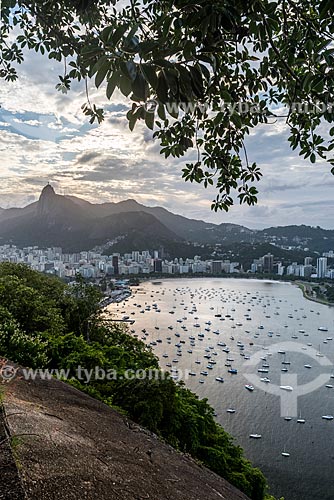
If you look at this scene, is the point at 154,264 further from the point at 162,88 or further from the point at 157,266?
the point at 162,88

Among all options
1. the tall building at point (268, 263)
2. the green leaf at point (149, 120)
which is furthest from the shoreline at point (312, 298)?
the green leaf at point (149, 120)

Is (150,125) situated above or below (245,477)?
above

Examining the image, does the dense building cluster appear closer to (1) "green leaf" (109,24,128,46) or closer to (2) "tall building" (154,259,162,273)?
(2) "tall building" (154,259,162,273)

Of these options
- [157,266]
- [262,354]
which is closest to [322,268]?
[157,266]

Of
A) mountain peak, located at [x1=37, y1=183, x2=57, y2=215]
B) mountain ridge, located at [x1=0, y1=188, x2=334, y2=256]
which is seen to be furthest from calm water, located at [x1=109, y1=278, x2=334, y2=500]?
mountain peak, located at [x1=37, y1=183, x2=57, y2=215]

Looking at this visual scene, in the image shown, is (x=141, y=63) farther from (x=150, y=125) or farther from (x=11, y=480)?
(x=11, y=480)

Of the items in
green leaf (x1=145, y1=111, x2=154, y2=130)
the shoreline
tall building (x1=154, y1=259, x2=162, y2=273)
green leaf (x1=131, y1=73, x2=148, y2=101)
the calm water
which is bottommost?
the calm water

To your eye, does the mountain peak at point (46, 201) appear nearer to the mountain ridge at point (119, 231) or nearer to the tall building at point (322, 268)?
the mountain ridge at point (119, 231)

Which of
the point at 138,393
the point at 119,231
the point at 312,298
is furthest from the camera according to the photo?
the point at 119,231

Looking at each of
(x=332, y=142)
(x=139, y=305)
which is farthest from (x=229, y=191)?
(x=139, y=305)
